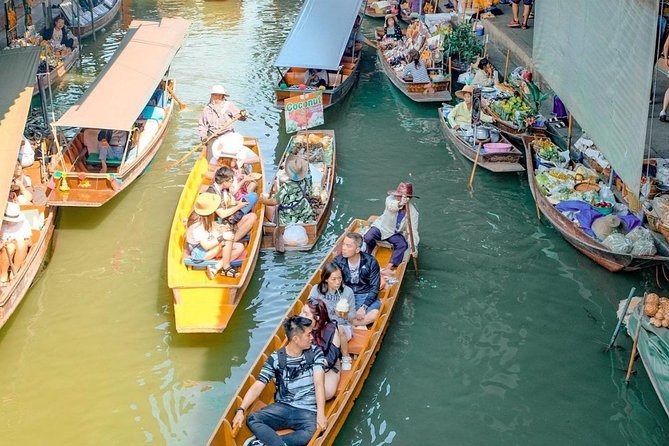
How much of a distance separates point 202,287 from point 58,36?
1408 centimetres

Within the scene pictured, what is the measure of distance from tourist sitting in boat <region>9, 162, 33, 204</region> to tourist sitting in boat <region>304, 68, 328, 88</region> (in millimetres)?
7380

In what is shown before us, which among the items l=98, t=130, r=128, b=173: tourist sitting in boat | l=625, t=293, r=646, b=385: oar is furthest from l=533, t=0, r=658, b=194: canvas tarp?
l=98, t=130, r=128, b=173: tourist sitting in boat

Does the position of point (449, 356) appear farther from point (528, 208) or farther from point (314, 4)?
point (314, 4)

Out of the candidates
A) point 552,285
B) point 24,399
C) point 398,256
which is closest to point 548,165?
point 552,285

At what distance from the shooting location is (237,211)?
11.1 metres

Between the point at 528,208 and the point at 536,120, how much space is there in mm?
2724


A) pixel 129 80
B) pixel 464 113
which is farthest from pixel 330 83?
pixel 129 80

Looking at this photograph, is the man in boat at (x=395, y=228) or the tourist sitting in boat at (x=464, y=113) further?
the tourist sitting in boat at (x=464, y=113)

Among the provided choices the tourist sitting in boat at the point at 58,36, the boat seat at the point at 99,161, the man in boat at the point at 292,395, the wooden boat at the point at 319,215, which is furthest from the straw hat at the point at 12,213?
the tourist sitting in boat at the point at 58,36

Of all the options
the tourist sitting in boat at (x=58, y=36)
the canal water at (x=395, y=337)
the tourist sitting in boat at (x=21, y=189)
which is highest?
the tourist sitting in boat at (x=58, y=36)

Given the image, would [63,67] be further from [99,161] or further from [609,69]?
[609,69]

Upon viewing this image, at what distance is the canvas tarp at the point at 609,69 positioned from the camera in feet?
29.0

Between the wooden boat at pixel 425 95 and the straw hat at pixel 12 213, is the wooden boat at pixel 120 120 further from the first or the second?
the wooden boat at pixel 425 95

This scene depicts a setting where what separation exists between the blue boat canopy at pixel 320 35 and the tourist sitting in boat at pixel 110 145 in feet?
15.4
